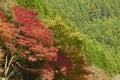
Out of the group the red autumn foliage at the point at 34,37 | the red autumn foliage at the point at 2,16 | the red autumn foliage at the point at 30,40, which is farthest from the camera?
the red autumn foliage at the point at 34,37

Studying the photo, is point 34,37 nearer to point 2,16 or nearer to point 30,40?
point 30,40

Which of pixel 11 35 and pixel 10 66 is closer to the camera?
pixel 11 35

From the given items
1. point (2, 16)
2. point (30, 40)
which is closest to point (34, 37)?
point (30, 40)

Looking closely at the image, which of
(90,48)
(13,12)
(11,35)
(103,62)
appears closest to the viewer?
(11,35)

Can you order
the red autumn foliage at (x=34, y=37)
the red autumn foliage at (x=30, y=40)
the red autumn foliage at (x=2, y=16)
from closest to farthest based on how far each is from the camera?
the red autumn foliage at (x=2, y=16), the red autumn foliage at (x=30, y=40), the red autumn foliage at (x=34, y=37)

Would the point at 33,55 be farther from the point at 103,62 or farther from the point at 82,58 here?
the point at 103,62

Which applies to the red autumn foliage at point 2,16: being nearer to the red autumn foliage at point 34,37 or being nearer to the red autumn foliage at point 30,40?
the red autumn foliage at point 30,40

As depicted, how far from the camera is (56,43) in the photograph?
129ft

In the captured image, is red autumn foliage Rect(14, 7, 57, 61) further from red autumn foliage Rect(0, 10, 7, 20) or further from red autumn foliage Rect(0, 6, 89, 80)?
red autumn foliage Rect(0, 10, 7, 20)

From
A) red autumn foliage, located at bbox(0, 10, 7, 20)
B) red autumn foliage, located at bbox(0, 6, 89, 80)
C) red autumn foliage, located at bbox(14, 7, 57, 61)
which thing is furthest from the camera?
red autumn foliage, located at bbox(14, 7, 57, 61)

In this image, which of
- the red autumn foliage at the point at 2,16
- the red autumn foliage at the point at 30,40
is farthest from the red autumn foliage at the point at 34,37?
the red autumn foliage at the point at 2,16

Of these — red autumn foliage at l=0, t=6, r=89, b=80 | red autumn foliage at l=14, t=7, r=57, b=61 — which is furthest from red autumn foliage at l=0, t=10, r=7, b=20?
red autumn foliage at l=14, t=7, r=57, b=61

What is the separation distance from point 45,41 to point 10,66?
3.71 m

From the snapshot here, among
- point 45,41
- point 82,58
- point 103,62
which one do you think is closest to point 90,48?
point 103,62
